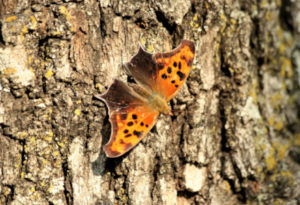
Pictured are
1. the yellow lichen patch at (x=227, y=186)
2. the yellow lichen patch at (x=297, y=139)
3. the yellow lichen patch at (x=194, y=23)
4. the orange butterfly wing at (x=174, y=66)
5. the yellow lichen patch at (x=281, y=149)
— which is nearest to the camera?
the orange butterfly wing at (x=174, y=66)

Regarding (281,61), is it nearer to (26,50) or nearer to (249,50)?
(249,50)

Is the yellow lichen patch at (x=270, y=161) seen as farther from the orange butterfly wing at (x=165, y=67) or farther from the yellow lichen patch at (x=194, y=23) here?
the yellow lichen patch at (x=194, y=23)

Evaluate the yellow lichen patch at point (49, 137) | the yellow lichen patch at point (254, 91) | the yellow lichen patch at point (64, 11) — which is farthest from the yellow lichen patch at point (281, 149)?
the yellow lichen patch at point (64, 11)

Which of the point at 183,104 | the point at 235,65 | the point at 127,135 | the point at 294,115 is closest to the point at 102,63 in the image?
the point at 127,135

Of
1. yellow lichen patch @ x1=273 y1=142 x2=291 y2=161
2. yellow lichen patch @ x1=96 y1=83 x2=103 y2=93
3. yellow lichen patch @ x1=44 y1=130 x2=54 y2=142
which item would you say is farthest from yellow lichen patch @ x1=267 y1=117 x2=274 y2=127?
yellow lichen patch @ x1=44 y1=130 x2=54 y2=142

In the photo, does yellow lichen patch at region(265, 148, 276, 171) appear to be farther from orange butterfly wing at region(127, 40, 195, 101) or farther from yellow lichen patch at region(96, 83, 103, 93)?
yellow lichen patch at region(96, 83, 103, 93)

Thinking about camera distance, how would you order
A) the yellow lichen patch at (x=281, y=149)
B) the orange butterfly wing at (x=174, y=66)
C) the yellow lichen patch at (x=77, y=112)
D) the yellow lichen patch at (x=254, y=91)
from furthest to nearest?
the yellow lichen patch at (x=281, y=149) < the yellow lichen patch at (x=254, y=91) < the orange butterfly wing at (x=174, y=66) < the yellow lichen patch at (x=77, y=112)
